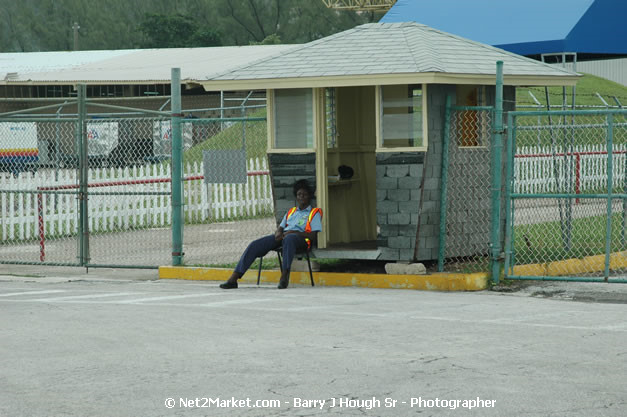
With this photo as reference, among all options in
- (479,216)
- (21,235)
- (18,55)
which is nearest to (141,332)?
(479,216)

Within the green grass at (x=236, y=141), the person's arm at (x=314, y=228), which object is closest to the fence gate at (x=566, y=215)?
the person's arm at (x=314, y=228)

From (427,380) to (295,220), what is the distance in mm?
6300

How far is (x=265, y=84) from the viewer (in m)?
13.2

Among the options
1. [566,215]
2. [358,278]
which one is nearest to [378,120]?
[358,278]

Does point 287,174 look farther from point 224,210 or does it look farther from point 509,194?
point 224,210

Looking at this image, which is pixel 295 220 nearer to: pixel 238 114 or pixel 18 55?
pixel 238 114

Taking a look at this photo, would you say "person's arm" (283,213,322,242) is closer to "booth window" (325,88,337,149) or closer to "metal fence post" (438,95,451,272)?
"metal fence post" (438,95,451,272)

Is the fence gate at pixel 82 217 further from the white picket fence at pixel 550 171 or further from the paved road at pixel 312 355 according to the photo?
the white picket fence at pixel 550 171

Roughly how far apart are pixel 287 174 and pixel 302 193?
571mm

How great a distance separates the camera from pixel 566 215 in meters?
14.7

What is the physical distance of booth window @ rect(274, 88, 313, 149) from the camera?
1334cm

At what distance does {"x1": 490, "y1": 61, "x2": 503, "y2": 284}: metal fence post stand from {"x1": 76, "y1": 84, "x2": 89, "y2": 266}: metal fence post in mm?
5636

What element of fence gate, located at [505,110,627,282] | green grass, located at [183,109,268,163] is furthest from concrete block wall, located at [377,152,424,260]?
green grass, located at [183,109,268,163]

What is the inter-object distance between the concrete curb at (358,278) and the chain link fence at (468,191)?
25.7 inches
